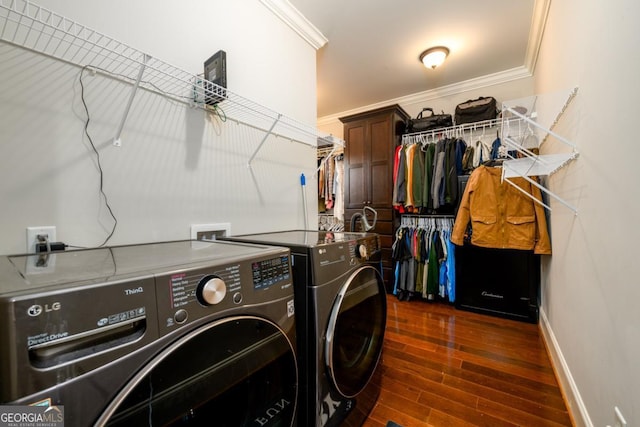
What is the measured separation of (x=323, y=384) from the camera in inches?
36.6

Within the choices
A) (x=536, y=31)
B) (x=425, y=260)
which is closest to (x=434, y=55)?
(x=536, y=31)

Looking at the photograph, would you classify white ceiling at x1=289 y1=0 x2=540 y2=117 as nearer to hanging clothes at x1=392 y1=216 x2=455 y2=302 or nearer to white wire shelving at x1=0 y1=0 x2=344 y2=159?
white wire shelving at x1=0 y1=0 x2=344 y2=159

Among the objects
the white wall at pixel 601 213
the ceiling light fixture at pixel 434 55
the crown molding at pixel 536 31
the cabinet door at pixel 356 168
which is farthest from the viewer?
the cabinet door at pixel 356 168

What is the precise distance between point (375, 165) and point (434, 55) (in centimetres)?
124

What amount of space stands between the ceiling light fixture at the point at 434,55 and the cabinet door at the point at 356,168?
3.16 ft

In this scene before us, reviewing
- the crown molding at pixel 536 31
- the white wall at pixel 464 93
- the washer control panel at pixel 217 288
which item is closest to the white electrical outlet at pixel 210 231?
the washer control panel at pixel 217 288

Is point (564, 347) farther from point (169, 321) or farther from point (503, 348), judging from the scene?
point (169, 321)

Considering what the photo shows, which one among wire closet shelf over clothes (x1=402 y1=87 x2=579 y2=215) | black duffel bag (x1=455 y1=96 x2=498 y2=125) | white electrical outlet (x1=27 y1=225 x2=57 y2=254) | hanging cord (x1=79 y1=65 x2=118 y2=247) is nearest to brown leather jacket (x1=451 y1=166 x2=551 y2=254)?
wire closet shelf over clothes (x1=402 y1=87 x2=579 y2=215)

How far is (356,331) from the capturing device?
1188 millimetres

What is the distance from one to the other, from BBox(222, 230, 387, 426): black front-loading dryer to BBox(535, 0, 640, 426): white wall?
81 cm

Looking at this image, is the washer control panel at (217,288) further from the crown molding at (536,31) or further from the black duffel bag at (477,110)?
the black duffel bag at (477,110)

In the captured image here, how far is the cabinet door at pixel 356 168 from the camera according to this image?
10.8ft

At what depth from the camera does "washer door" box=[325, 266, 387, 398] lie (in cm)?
97

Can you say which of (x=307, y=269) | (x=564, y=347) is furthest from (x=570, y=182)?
(x=307, y=269)
